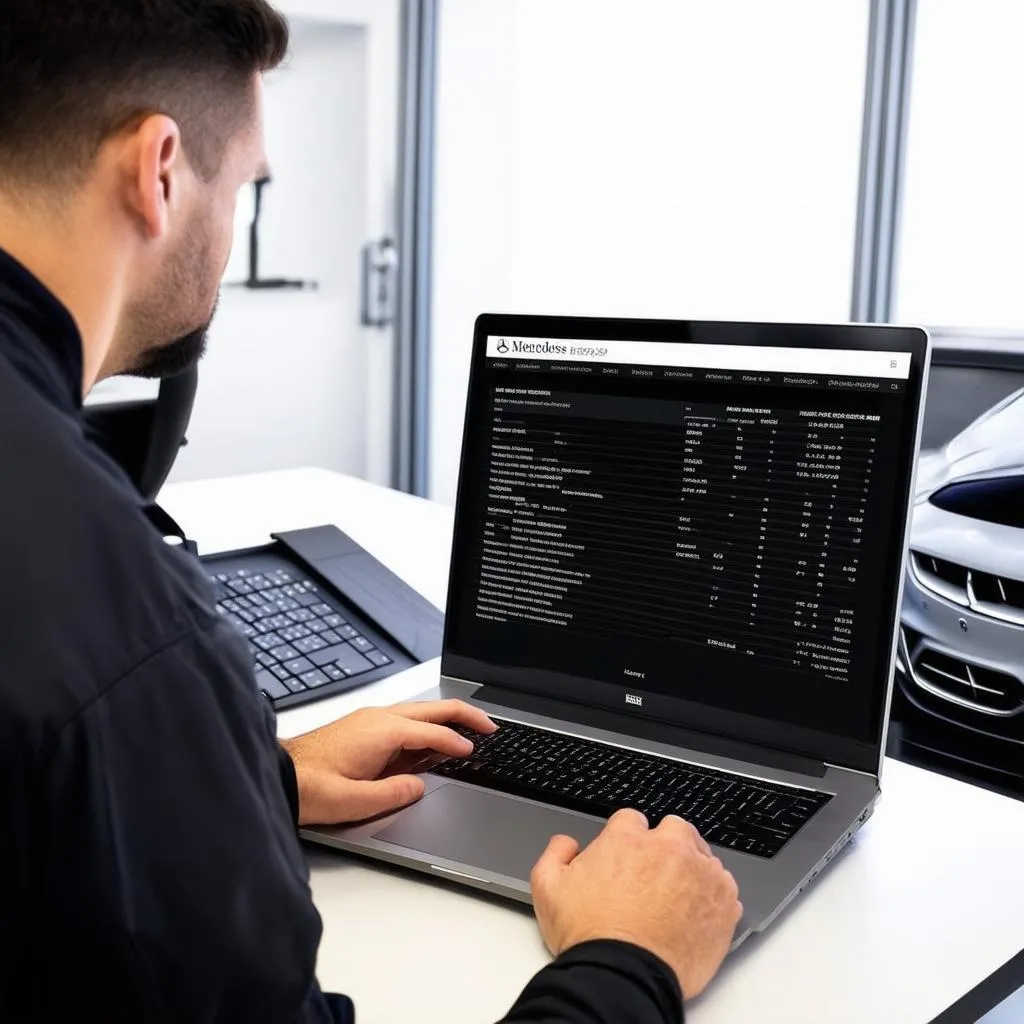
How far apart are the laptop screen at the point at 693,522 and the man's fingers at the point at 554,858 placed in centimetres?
23

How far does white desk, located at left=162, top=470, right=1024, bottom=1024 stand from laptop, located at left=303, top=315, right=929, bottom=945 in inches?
1.1

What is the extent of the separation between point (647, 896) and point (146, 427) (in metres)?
0.88

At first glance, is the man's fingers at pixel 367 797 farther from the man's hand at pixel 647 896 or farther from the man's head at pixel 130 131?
the man's head at pixel 130 131

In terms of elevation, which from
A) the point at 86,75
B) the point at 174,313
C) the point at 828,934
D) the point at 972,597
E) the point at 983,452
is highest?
the point at 86,75

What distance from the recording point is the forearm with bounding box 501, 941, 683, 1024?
0.63m

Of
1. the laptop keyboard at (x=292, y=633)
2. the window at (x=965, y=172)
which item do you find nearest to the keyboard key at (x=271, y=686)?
the laptop keyboard at (x=292, y=633)

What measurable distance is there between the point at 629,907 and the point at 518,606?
39 cm

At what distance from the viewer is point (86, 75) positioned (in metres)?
0.64

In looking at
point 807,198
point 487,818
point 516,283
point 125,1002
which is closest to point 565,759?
point 487,818

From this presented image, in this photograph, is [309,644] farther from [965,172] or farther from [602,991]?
[965,172]

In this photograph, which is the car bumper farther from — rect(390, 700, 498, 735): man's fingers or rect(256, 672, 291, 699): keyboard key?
rect(256, 672, 291, 699): keyboard key

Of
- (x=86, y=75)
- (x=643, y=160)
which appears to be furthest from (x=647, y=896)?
(x=643, y=160)

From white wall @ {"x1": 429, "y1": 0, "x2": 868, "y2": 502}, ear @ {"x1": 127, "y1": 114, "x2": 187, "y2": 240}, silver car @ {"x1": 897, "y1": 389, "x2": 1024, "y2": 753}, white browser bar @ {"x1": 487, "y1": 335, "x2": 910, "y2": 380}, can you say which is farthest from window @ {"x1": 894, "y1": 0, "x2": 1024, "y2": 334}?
ear @ {"x1": 127, "y1": 114, "x2": 187, "y2": 240}

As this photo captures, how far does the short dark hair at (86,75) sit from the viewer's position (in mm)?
622
